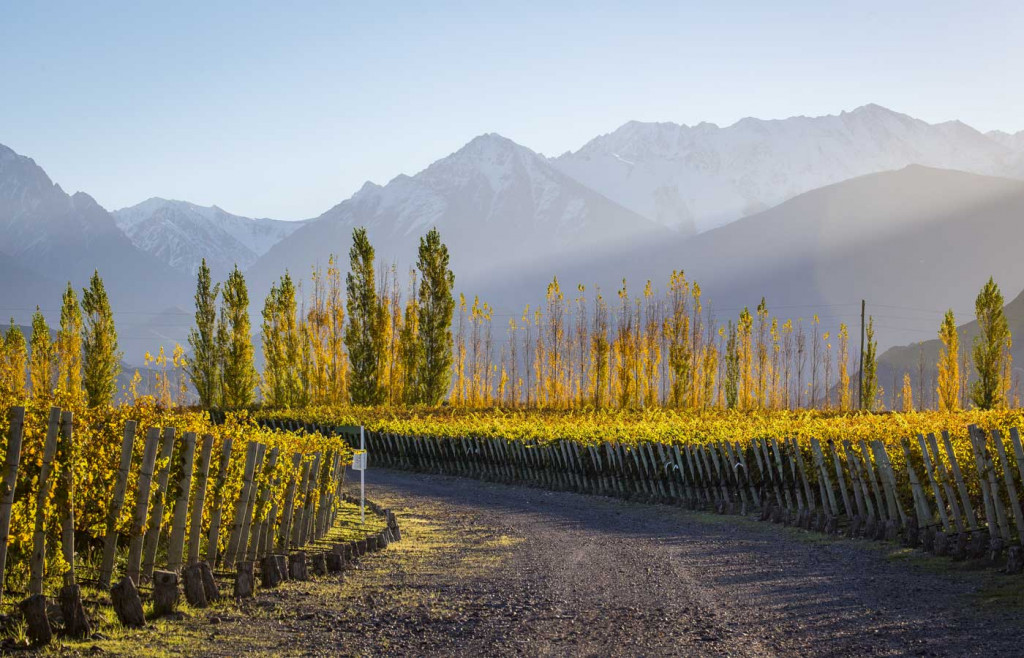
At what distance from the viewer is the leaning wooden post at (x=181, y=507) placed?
9453 millimetres

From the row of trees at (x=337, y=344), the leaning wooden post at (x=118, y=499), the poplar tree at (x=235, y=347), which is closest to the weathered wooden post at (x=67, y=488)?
the leaning wooden post at (x=118, y=499)

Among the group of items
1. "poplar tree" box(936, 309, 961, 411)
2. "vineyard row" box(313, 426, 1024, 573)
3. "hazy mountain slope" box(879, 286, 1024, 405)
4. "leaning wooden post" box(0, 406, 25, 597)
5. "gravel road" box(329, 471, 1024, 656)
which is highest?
"hazy mountain slope" box(879, 286, 1024, 405)

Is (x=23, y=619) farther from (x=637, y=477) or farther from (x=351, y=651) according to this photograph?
(x=637, y=477)

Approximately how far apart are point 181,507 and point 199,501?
357 millimetres

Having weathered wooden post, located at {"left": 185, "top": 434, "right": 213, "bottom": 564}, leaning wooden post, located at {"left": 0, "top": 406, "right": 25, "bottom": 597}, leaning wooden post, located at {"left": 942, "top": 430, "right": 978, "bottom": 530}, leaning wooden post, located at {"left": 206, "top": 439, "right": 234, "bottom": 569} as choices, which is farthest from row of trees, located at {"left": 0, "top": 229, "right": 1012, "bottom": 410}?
leaning wooden post, located at {"left": 0, "top": 406, "right": 25, "bottom": 597}

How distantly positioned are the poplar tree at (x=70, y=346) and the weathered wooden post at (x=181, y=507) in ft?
163

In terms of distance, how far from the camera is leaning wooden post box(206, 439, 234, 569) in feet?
33.7

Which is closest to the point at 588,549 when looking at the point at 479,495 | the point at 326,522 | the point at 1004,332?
the point at 326,522

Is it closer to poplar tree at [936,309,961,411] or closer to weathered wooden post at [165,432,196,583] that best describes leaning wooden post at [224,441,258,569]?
weathered wooden post at [165,432,196,583]

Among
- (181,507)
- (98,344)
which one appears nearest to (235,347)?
(98,344)

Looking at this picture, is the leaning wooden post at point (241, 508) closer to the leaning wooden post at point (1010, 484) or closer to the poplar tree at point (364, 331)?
the leaning wooden post at point (1010, 484)

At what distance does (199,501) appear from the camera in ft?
32.6

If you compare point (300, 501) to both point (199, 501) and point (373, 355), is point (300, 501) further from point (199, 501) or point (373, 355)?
point (373, 355)

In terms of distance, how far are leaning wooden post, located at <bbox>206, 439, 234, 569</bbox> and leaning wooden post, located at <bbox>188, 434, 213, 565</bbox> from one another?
0.27 m
